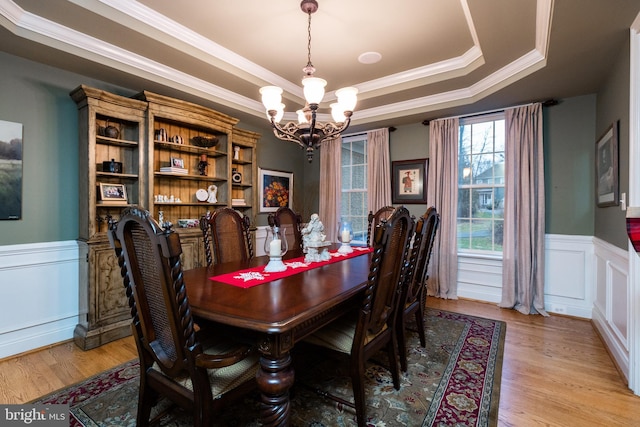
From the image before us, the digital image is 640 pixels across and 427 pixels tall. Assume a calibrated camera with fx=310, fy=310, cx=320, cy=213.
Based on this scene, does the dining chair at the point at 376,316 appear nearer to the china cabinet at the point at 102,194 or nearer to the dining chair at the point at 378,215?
the dining chair at the point at 378,215

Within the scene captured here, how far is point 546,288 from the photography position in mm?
3510

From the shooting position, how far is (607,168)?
269 centimetres

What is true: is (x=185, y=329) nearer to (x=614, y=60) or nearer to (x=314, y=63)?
(x=314, y=63)

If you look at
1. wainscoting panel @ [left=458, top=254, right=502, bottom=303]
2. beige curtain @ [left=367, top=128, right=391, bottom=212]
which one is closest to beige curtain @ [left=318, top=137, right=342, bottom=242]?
beige curtain @ [left=367, top=128, right=391, bottom=212]

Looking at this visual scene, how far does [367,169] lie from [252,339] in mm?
3763

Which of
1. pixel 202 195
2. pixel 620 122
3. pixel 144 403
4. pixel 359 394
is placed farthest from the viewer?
pixel 202 195

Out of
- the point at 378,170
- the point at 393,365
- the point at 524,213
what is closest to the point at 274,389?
the point at 393,365

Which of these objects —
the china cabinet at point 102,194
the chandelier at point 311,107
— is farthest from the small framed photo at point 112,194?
the chandelier at point 311,107

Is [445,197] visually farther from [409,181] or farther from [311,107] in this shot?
[311,107]

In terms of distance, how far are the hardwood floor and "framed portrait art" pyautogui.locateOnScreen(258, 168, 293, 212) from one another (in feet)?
8.31

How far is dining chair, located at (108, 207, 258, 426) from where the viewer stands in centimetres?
111

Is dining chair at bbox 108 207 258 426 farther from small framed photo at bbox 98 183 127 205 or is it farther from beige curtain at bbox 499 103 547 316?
beige curtain at bbox 499 103 547 316

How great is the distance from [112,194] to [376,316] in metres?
2.72

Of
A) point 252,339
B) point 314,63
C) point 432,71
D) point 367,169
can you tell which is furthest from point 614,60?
point 252,339
